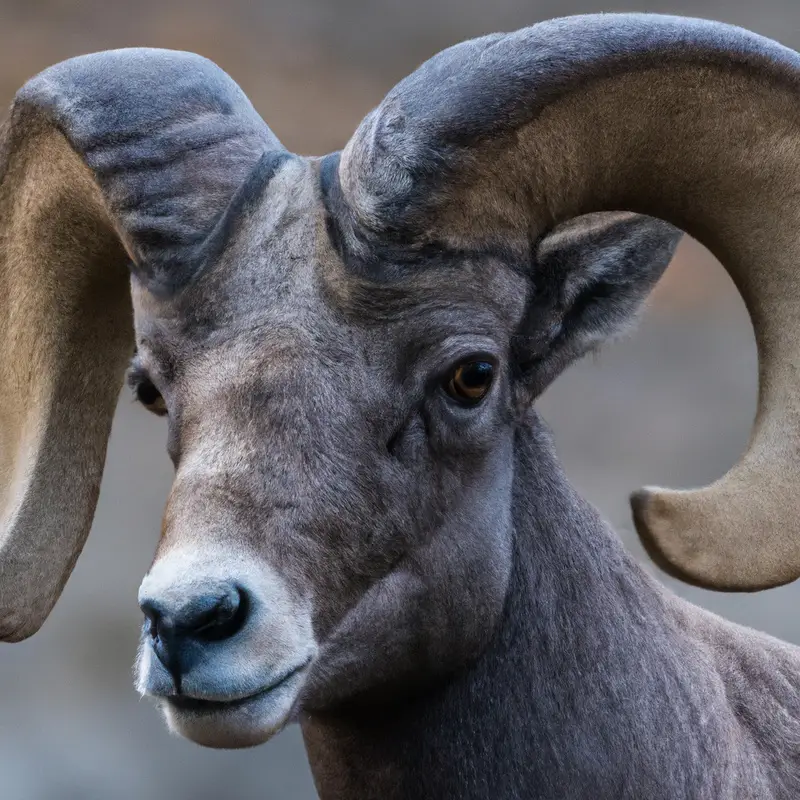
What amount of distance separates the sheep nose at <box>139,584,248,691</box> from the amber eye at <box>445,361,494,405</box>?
1.94 ft

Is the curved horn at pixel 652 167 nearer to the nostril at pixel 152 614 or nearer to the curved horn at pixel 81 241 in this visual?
the curved horn at pixel 81 241

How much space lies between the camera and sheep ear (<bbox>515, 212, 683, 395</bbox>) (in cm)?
236

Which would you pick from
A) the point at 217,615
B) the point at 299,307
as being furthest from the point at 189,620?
the point at 299,307

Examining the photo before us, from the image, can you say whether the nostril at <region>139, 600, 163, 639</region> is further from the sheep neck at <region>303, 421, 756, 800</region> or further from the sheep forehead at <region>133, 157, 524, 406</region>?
the sheep neck at <region>303, 421, 756, 800</region>

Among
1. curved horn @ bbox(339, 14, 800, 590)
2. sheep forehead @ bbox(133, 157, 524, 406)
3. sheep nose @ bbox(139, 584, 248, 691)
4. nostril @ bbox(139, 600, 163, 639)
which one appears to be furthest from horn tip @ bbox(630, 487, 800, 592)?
nostril @ bbox(139, 600, 163, 639)

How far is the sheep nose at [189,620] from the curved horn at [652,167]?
2.42ft

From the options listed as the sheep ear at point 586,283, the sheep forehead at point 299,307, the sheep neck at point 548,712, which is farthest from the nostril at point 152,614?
the sheep ear at point 586,283

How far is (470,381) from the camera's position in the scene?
2.21 m

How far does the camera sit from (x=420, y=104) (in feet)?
6.95

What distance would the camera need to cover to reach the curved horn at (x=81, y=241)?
236 cm

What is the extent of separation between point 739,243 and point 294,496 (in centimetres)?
107

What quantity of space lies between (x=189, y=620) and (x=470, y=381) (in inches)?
28.4

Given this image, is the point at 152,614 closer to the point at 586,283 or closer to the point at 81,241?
the point at 586,283

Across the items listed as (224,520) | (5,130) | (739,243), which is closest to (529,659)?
(224,520)
